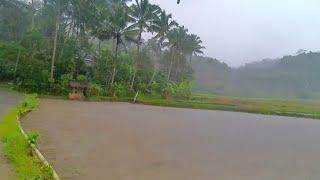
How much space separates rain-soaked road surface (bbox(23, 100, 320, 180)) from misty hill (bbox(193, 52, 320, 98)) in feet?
224

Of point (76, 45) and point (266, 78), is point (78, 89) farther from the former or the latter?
point (266, 78)

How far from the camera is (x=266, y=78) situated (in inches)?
3853

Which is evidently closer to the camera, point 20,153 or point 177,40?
point 20,153

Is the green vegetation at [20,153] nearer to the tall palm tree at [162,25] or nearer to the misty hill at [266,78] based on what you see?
the tall palm tree at [162,25]

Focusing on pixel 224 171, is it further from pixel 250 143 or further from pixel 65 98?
pixel 65 98

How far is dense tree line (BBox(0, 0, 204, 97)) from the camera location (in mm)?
33531

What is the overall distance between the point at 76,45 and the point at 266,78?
68288mm

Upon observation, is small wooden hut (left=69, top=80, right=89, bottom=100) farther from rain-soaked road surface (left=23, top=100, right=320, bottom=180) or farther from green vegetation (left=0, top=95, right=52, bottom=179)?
green vegetation (left=0, top=95, right=52, bottom=179)

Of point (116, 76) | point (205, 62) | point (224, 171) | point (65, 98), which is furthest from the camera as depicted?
point (205, 62)

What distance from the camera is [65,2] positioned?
3353 centimetres

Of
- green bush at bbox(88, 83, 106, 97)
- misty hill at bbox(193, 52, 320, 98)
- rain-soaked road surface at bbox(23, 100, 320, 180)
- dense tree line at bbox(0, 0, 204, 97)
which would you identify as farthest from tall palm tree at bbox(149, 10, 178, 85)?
misty hill at bbox(193, 52, 320, 98)

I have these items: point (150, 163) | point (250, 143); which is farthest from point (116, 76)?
point (150, 163)

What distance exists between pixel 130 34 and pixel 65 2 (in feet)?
20.0

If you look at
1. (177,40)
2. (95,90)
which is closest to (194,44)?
(177,40)
